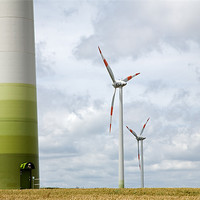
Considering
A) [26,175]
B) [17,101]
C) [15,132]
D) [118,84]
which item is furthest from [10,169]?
[118,84]

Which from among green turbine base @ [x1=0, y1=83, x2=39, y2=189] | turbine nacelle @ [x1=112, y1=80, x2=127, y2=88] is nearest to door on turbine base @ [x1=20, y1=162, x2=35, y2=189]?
green turbine base @ [x1=0, y1=83, x2=39, y2=189]

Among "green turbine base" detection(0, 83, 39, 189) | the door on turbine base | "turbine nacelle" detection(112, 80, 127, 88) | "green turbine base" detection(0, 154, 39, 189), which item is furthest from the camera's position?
"turbine nacelle" detection(112, 80, 127, 88)

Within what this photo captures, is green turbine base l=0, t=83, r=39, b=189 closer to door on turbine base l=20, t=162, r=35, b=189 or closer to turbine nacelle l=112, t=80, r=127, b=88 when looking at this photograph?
door on turbine base l=20, t=162, r=35, b=189

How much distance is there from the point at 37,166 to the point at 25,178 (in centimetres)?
277

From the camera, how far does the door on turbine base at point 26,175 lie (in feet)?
205

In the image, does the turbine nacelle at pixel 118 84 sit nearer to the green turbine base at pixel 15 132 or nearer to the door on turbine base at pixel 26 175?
the green turbine base at pixel 15 132

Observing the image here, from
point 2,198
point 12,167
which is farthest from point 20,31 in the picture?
point 2,198

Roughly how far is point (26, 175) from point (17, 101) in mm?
9317

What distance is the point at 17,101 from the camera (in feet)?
209

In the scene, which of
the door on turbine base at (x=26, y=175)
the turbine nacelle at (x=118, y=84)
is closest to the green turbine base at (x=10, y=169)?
the door on turbine base at (x=26, y=175)

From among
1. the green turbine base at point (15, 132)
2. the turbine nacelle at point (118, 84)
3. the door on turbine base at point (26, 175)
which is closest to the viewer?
the door on turbine base at point (26, 175)

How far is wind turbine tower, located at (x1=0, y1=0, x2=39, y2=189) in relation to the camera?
6278 cm

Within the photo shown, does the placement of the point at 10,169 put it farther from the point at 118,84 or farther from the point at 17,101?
the point at 118,84

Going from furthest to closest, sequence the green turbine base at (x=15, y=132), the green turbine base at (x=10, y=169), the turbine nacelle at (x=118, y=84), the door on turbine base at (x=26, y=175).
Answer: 1. the turbine nacelle at (x=118, y=84)
2. the green turbine base at (x=15, y=132)
3. the green turbine base at (x=10, y=169)
4. the door on turbine base at (x=26, y=175)
